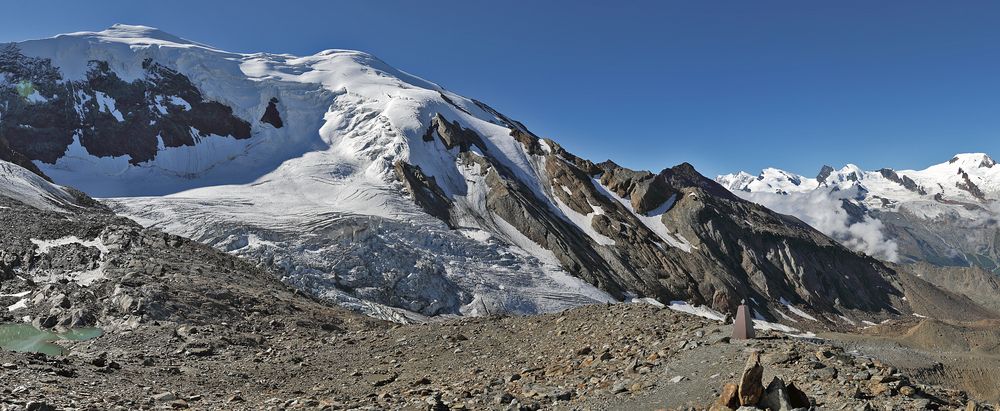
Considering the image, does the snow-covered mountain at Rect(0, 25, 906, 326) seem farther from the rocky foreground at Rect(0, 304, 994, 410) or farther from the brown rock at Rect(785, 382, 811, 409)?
the brown rock at Rect(785, 382, 811, 409)

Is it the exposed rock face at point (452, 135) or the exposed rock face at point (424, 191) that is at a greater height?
the exposed rock face at point (452, 135)

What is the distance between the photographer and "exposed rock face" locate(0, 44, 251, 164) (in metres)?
91.3

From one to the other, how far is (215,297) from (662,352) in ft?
83.7

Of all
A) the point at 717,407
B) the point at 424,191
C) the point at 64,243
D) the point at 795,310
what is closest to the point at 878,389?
the point at 717,407

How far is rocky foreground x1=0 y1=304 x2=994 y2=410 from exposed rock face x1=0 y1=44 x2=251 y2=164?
81510mm

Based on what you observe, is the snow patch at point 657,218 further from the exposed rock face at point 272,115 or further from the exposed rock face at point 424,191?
the exposed rock face at point 272,115

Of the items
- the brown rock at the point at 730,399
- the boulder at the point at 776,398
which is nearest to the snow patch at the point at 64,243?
the brown rock at the point at 730,399

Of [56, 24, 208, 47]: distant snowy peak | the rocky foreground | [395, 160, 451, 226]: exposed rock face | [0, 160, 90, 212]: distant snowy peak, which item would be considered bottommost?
the rocky foreground

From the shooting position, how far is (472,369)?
17156mm

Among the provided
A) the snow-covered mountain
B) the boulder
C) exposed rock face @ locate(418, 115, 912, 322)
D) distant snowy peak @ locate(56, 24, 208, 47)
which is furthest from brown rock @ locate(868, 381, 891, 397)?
distant snowy peak @ locate(56, 24, 208, 47)

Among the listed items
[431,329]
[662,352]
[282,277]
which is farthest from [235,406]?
[282,277]

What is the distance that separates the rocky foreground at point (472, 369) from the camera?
10828 mm

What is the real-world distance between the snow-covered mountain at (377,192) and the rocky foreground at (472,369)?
29.5 m

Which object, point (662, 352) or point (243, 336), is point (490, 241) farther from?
point (662, 352)
